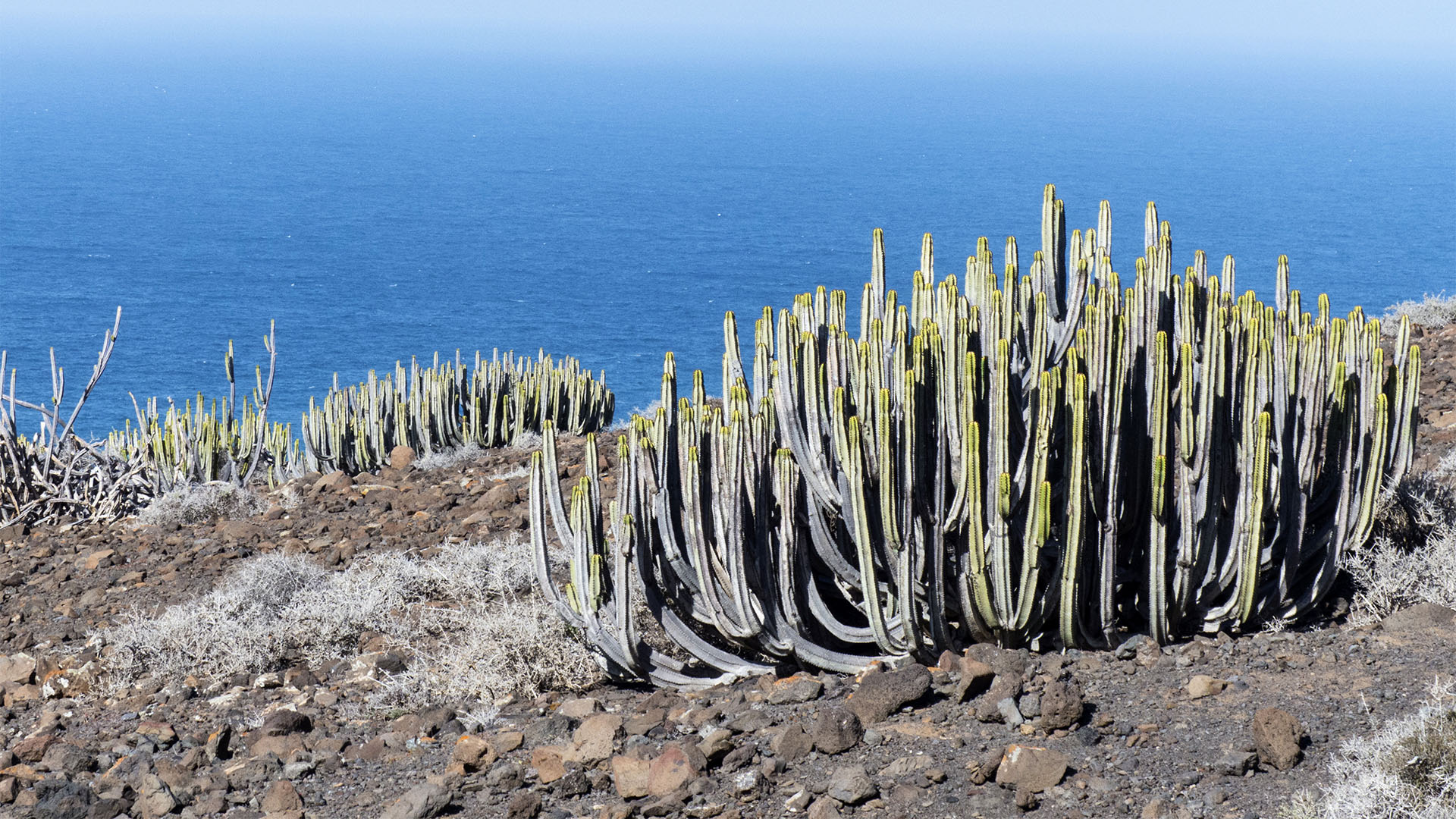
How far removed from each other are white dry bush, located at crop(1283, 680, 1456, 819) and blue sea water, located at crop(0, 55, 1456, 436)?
36395mm

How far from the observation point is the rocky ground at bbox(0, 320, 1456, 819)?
3.45 metres

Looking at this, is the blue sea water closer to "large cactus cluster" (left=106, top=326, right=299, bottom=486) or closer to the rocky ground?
"large cactus cluster" (left=106, top=326, right=299, bottom=486)

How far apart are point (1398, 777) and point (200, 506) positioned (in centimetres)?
758

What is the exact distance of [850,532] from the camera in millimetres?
4594

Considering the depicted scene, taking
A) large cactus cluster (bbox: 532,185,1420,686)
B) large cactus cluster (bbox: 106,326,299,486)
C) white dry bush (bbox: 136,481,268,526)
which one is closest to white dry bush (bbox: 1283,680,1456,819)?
large cactus cluster (bbox: 532,185,1420,686)

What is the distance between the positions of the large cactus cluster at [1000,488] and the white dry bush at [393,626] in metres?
0.41

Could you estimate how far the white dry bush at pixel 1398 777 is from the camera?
291 cm

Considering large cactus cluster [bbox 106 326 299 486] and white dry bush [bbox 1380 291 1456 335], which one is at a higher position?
white dry bush [bbox 1380 291 1456 335]

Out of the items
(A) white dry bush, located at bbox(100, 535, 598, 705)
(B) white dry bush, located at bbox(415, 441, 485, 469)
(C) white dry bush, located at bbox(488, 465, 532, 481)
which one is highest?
(A) white dry bush, located at bbox(100, 535, 598, 705)

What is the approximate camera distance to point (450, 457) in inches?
425

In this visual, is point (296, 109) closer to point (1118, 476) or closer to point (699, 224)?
point (699, 224)

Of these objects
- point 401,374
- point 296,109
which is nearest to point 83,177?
point 296,109

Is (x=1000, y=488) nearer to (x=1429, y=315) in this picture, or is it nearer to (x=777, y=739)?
(x=777, y=739)

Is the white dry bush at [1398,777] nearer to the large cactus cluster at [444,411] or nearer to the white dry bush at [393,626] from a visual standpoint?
the white dry bush at [393,626]
